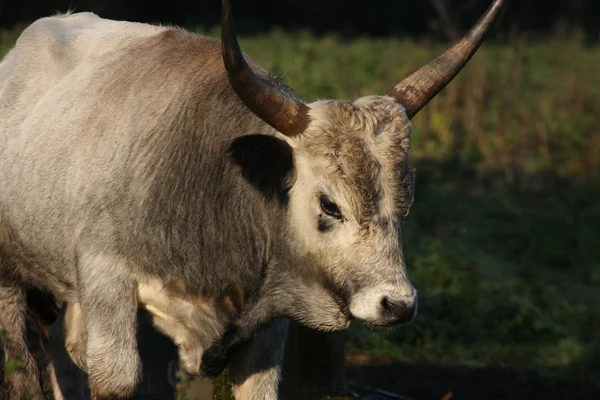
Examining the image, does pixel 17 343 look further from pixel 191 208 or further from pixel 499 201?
pixel 499 201

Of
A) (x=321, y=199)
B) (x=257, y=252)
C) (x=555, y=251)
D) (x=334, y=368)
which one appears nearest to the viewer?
(x=321, y=199)

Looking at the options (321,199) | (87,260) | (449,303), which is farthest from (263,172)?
(449,303)

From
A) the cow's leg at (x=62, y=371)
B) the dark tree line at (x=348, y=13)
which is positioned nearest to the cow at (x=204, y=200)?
the cow's leg at (x=62, y=371)

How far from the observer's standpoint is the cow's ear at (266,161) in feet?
15.2

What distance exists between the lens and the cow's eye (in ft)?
14.8

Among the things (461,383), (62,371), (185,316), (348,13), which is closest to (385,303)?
(185,316)

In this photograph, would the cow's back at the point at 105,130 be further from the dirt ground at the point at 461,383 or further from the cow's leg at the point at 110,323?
the dirt ground at the point at 461,383

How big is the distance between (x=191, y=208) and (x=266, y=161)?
1.42 feet

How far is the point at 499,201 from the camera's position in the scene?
1316cm

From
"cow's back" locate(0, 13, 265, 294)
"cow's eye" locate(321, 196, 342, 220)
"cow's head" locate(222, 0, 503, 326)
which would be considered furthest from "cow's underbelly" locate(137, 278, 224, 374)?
"cow's eye" locate(321, 196, 342, 220)

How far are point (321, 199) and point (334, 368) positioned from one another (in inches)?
78.8

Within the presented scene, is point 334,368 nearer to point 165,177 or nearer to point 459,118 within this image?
point 165,177

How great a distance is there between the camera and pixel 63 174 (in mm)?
5223

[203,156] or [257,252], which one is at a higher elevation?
[203,156]
